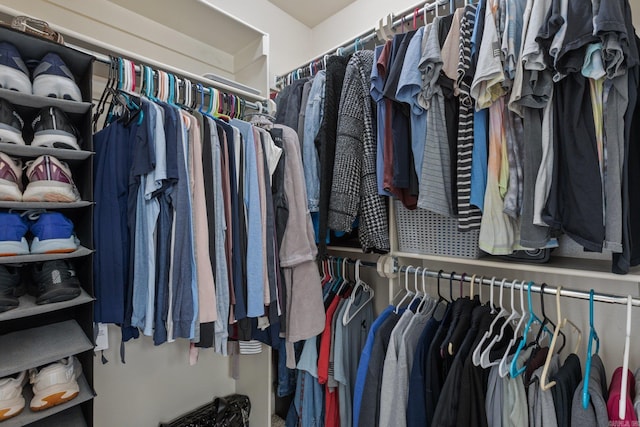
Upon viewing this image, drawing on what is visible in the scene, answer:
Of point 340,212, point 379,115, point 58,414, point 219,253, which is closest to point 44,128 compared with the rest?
point 219,253

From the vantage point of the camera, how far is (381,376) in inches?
44.0

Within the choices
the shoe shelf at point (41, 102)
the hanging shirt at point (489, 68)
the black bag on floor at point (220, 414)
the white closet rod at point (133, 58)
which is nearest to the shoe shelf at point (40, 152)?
the shoe shelf at point (41, 102)

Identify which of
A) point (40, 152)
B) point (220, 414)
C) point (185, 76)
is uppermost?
point (185, 76)

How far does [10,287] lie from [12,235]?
143 mm

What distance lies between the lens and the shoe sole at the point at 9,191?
2.50 ft

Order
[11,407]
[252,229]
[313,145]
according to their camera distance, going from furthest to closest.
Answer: [313,145] → [252,229] → [11,407]

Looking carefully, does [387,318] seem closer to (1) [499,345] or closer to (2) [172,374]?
(1) [499,345]

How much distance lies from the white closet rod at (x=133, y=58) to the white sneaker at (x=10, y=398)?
0.97 m

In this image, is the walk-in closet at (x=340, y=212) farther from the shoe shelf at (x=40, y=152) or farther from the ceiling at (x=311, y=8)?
the ceiling at (x=311, y=8)

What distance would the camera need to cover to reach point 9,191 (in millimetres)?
772

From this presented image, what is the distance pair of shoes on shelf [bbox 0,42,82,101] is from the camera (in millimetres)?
802

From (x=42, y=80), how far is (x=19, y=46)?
13 cm

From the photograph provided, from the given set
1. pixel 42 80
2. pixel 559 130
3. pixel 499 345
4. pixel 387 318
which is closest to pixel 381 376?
pixel 387 318

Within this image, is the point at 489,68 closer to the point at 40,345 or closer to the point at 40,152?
the point at 40,152
